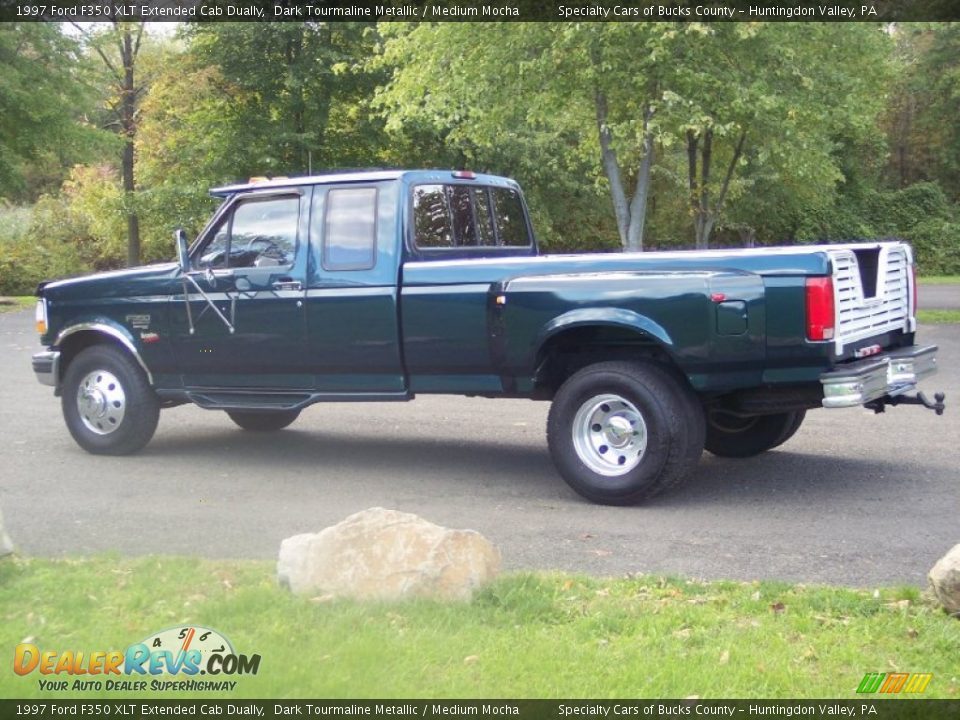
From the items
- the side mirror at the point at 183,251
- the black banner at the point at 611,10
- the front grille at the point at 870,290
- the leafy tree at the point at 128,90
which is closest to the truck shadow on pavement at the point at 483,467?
the front grille at the point at 870,290

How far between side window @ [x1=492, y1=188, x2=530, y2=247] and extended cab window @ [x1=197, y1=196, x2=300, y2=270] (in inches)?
65.7

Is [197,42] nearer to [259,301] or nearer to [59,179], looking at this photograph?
[59,179]

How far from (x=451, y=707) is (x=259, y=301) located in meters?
5.07

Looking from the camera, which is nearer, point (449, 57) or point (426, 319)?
point (426, 319)

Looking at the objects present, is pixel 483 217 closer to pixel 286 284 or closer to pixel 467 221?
pixel 467 221

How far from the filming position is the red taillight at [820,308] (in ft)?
22.0

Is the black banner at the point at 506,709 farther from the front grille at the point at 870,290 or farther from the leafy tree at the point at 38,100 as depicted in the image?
the leafy tree at the point at 38,100

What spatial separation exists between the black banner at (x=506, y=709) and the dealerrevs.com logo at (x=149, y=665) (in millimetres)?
154

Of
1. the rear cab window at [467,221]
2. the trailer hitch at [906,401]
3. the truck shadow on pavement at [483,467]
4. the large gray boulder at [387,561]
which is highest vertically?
the rear cab window at [467,221]

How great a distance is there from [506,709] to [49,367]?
265 inches

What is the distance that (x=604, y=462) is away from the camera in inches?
294

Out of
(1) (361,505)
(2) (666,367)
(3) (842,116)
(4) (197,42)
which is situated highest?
(4) (197,42)

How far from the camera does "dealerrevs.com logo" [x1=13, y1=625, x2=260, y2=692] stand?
422 cm

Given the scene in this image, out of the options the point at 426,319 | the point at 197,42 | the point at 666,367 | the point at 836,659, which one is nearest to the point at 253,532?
the point at 426,319
